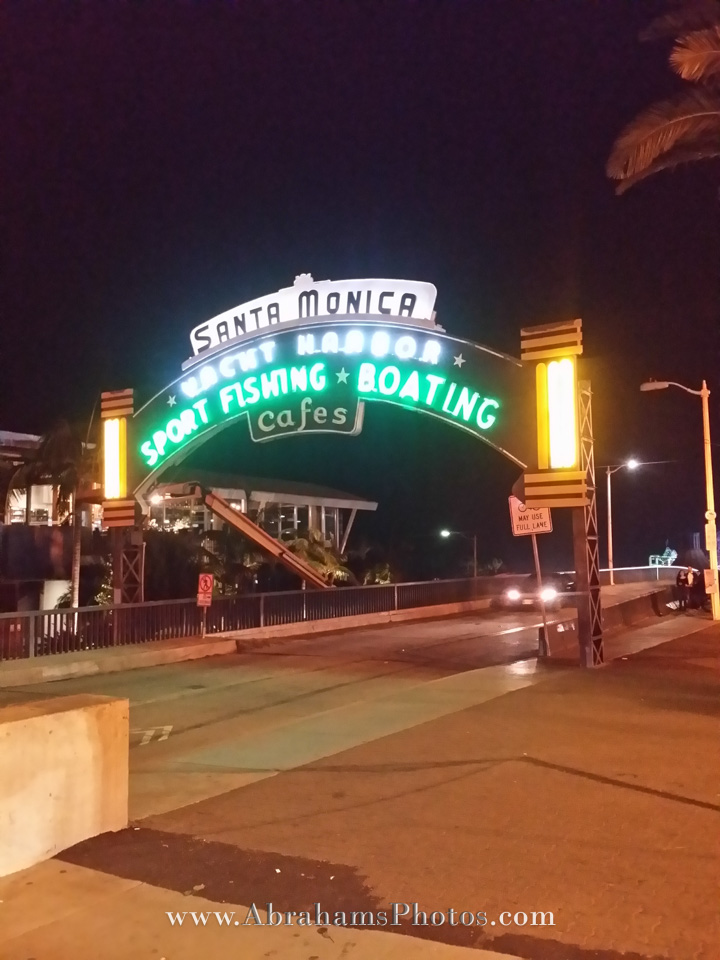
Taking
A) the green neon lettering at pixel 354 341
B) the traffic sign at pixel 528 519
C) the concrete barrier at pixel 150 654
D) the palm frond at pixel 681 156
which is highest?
the palm frond at pixel 681 156

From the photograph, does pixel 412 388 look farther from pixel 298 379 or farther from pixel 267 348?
pixel 267 348

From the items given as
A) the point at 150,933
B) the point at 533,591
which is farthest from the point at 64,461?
the point at 150,933

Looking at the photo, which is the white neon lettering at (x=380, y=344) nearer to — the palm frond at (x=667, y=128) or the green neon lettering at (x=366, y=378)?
the green neon lettering at (x=366, y=378)

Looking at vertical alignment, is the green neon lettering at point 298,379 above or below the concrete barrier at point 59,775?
above

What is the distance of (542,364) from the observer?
1513 cm

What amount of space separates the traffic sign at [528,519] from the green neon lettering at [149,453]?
815 cm

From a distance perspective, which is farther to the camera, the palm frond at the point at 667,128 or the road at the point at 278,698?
the palm frond at the point at 667,128

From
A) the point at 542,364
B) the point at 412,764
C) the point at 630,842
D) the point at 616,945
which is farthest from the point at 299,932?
the point at 542,364

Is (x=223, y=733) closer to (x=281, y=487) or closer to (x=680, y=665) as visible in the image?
(x=680, y=665)

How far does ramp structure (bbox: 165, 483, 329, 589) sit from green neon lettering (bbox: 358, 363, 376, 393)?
30.7 feet

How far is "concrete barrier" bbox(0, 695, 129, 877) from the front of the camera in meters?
5.99

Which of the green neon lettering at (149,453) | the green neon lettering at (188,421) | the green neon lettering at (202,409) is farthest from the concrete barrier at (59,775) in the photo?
the green neon lettering at (149,453)

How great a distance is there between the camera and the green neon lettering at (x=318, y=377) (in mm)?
17906

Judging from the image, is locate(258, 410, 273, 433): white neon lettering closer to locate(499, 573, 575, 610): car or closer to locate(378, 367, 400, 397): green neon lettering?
locate(378, 367, 400, 397): green neon lettering
